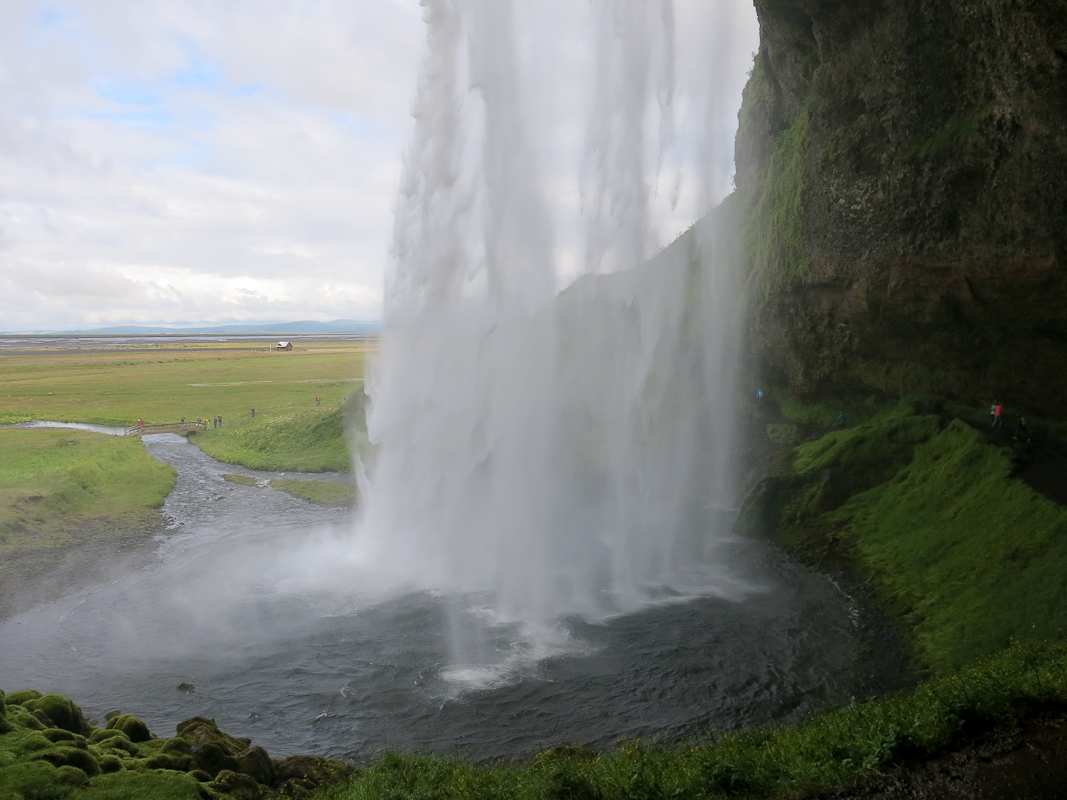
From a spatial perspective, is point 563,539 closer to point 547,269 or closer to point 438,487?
point 438,487

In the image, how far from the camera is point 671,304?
4328 centimetres

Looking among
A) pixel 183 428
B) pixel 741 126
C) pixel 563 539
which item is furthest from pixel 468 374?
pixel 183 428

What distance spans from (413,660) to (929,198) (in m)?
22.8

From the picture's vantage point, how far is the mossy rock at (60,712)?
1439 centimetres

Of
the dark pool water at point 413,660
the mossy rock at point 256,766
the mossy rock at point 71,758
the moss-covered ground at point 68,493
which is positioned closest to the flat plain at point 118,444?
the moss-covered ground at point 68,493

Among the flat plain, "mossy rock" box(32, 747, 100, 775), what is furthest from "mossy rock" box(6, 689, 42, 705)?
the flat plain

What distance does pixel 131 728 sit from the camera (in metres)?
15.1

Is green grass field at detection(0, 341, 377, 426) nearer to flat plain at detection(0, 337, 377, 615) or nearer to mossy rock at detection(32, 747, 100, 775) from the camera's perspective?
flat plain at detection(0, 337, 377, 615)

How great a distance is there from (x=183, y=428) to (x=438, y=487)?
142 feet

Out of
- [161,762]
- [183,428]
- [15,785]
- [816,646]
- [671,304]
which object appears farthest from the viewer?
[183,428]

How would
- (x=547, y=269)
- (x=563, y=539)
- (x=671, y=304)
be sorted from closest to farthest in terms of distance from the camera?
(x=547, y=269), (x=563, y=539), (x=671, y=304)

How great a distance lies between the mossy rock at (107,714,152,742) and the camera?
15.1 m

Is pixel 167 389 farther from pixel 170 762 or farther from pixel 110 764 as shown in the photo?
pixel 110 764

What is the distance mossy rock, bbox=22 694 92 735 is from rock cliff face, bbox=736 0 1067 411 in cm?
2811
